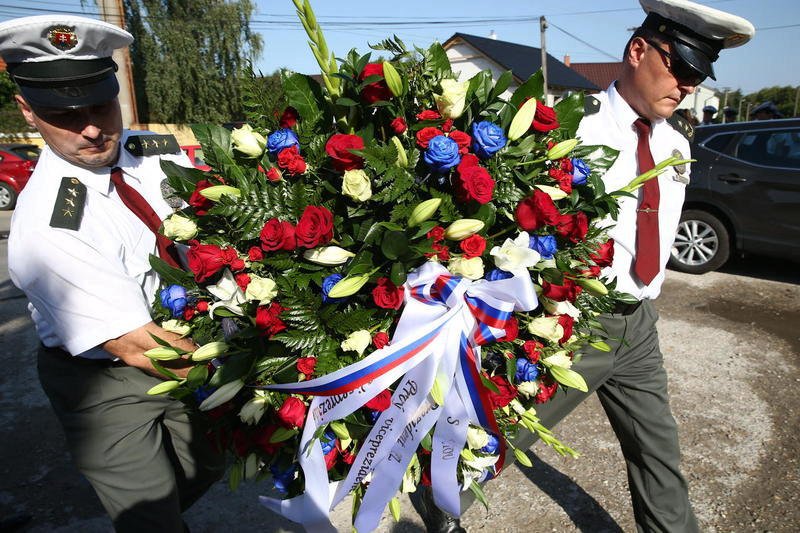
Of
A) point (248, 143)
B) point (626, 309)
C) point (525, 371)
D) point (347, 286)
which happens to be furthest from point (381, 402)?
point (626, 309)

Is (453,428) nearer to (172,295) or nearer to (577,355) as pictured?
(577,355)

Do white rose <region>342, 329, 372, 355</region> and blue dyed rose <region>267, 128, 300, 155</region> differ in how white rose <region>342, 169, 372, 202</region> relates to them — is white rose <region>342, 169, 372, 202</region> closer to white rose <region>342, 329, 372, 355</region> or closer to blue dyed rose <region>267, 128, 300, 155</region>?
blue dyed rose <region>267, 128, 300, 155</region>

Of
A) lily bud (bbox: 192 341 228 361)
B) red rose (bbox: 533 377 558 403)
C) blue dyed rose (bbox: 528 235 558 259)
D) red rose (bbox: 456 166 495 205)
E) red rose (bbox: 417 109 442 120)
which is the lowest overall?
red rose (bbox: 533 377 558 403)

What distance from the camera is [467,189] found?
1.35m

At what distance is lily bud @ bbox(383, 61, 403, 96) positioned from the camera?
1.37 meters

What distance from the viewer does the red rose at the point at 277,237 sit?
132 centimetres

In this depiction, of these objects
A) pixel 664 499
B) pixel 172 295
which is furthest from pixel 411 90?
pixel 664 499

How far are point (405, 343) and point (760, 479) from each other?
2.62 meters

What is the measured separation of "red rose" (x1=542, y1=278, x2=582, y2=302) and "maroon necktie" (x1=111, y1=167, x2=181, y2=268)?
4.17 feet

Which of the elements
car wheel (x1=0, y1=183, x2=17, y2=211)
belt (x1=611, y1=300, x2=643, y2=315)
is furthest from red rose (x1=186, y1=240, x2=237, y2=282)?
car wheel (x1=0, y1=183, x2=17, y2=211)

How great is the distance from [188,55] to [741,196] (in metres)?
25.2

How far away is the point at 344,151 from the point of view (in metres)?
1.34

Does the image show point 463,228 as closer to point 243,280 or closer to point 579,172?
point 579,172

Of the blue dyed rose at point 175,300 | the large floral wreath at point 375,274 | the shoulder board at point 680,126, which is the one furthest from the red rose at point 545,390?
the shoulder board at point 680,126
